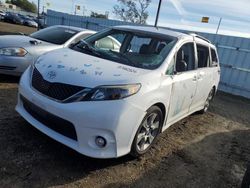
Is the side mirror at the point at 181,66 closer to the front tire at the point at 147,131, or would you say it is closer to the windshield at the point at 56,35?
the front tire at the point at 147,131

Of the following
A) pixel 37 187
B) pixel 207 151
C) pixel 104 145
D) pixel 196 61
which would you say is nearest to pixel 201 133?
pixel 207 151

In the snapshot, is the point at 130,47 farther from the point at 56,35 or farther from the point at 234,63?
the point at 234,63

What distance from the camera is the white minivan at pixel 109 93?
121 inches

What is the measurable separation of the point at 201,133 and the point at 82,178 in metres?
3.13

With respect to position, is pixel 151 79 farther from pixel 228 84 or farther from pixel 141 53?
pixel 228 84

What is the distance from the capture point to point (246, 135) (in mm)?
5965

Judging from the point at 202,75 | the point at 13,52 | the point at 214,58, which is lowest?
the point at 13,52

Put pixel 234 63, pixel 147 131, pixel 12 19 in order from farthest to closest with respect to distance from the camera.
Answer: pixel 12 19 → pixel 234 63 → pixel 147 131

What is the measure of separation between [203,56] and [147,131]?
261cm

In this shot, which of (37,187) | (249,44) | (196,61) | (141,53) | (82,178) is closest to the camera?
(37,187)

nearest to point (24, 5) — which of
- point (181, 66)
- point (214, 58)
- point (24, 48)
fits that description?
point (24, 48)

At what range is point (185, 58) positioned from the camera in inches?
181

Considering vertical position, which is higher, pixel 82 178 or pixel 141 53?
pixel 141 53

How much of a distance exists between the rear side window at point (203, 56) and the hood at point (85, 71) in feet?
6.63
